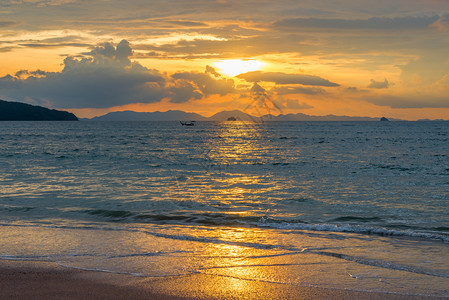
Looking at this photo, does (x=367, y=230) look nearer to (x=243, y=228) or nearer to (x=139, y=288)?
(x=243, y=228)

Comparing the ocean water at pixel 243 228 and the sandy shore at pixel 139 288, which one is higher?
the sandy shore at pixel 139 288

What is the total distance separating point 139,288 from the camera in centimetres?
768

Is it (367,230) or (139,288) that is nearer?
(139,288)

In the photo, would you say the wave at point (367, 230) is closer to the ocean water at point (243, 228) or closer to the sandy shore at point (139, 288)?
the ocean water at point (243, 228)

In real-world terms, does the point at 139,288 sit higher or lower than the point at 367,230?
higher

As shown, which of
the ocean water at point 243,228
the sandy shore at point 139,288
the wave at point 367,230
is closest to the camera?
the sandy shore at point 139,288

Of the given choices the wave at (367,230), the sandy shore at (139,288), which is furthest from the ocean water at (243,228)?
the sandy shore at (139,288)

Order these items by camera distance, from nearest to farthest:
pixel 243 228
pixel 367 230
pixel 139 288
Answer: pixel 139 288, pixel 367 230, pixel 243 228

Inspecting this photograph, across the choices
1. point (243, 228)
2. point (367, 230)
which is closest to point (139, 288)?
point (243, 228)

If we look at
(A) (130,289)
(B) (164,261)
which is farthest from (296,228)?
(A) (130,289)

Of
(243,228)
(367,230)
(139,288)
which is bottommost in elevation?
(243,228)

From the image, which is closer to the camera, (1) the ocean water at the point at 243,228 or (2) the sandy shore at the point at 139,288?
(2) the sandy shore at the point at 139,288

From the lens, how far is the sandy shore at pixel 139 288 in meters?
7.28

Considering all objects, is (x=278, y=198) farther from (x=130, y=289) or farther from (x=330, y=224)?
(x=130, y=289)
